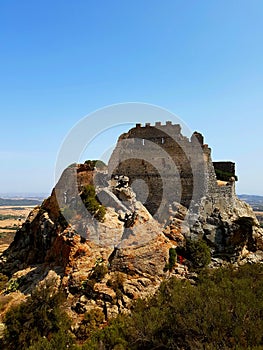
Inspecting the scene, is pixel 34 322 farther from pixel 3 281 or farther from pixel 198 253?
pixel 198 253

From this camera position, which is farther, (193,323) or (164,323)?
(164,323)

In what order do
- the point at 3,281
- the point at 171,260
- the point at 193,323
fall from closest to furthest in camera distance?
the point at 193,323 < the point at 171,260 < the point at 3,281

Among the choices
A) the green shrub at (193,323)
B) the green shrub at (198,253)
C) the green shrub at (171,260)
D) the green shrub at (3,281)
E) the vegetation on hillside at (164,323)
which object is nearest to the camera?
the green shrub at (193,323)

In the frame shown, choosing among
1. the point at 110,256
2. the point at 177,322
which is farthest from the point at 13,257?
the point at 177,322

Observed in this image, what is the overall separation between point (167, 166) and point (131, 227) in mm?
7816

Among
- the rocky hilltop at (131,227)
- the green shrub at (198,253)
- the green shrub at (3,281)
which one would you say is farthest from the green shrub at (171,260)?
the green shrub at (3,281)

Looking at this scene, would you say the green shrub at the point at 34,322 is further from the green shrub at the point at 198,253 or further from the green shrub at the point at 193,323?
the green shrub at the point at 198,253

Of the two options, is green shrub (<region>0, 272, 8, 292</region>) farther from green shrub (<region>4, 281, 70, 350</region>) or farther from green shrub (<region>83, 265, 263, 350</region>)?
green shrub (<region>83, 265, 263, 350</region>)

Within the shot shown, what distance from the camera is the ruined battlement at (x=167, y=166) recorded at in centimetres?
2573

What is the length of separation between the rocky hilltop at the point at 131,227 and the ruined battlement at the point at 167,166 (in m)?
0.09

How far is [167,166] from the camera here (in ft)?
86.8

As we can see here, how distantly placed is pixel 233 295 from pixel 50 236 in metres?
14.1

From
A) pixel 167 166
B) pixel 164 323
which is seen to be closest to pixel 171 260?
pixel 164 323

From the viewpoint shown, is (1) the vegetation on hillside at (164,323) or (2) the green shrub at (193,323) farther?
(1) the vegetation on hillside at (164,323)
